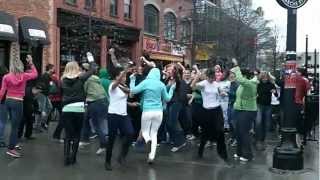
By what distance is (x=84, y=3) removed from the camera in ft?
98.6

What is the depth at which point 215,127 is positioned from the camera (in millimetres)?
10305

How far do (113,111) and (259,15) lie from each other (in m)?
42.6

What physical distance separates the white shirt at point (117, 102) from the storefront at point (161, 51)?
92.8 ft

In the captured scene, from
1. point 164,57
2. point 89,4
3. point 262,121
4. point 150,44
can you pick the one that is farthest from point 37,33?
point 164,57

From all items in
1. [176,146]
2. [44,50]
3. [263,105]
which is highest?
[44,50]

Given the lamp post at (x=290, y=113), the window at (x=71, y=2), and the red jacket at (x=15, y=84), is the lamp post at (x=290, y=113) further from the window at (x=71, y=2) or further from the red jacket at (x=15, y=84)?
the window at (x=71, y=2)

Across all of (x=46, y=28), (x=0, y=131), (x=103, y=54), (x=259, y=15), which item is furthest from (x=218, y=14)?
(x=0, y=131)

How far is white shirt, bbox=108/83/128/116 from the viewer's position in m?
9.50

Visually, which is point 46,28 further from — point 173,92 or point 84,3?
point 173,92

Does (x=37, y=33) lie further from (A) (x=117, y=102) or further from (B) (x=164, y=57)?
(B) (x=164, y=57)

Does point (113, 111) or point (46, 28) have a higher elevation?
point (46, 28)

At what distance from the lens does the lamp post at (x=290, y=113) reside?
31.2 ft

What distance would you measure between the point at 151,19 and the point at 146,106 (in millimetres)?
31515

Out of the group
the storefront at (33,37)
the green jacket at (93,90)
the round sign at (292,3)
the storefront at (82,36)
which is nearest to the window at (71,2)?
the storefront at (82,36)
